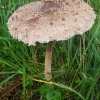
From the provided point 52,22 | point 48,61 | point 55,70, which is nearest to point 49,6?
point 52,22

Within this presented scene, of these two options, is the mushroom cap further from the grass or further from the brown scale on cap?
the grass

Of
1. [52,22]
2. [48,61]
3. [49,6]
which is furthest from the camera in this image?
[48,61]

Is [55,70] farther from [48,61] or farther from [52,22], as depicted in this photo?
[52,22]

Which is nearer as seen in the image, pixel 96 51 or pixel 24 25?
pixel 24 25

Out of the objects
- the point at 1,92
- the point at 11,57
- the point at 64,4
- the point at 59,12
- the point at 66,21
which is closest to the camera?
the point at 66,21

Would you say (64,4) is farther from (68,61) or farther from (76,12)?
(68,61)

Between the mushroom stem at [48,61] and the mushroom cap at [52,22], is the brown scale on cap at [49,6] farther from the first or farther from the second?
the mushroom stem at [48,61]

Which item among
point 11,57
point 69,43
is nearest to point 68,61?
point 69,43

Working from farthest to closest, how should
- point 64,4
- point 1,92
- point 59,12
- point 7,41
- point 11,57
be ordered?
point 7,41
point 11,57
point 1,92
point 64,4
point 59,12
